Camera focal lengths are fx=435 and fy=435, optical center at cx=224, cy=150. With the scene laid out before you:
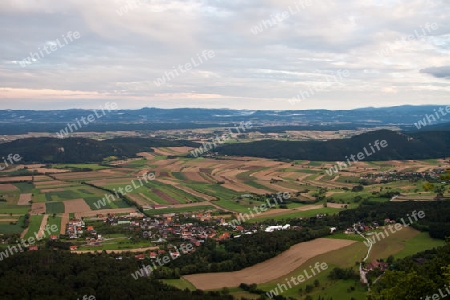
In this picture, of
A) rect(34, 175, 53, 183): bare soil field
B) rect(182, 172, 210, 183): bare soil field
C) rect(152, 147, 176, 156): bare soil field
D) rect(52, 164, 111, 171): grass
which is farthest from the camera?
rect(152, 147, 176, 156): bare soil field

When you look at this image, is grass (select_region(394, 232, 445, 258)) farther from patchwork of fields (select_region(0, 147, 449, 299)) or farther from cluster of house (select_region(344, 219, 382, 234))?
cluster of house (select_region(344, 219, 382, 234))

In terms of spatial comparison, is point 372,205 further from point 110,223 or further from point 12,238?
point 12,238

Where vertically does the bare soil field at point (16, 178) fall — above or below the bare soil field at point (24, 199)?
above

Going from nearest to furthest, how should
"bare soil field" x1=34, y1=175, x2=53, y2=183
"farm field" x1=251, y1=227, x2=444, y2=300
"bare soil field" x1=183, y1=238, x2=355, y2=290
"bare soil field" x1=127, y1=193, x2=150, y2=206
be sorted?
"farm field" x1=251, y1=227, x2=444, y2=300, "bare soil field" x1=183, y1=238, x2=355, y2=290, "bare soil field" x1=127, y1=193, x2=150, y2=206, "bare soil field" x1=34, y1=175, x2=53, y2=183

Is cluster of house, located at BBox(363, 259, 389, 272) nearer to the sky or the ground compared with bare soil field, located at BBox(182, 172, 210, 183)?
nearer to the ground

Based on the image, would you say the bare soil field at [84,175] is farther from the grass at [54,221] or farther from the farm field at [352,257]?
the farm field at [352,257]

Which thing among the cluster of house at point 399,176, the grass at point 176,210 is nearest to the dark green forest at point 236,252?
the grass at point 176,210

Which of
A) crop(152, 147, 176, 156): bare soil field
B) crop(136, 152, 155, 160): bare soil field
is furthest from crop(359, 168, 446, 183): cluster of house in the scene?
crop(152, 147, 176, 156): bare soil field

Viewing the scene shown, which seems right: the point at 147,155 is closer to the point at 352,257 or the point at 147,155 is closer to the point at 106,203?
the point at 106,203
